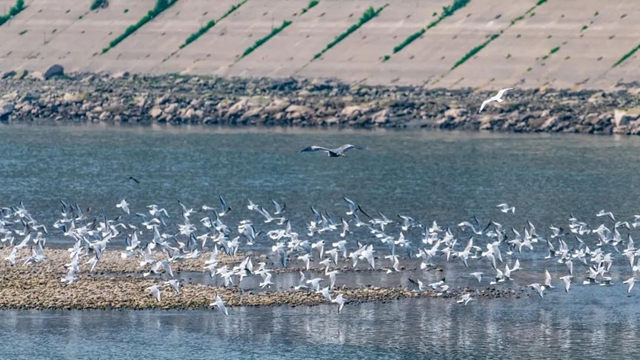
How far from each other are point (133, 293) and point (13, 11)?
109139 mm

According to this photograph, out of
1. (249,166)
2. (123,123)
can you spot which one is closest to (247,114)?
(123,123)

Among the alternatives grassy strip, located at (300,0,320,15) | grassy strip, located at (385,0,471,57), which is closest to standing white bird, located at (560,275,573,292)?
grassy strip, located at (385,0,471,57)

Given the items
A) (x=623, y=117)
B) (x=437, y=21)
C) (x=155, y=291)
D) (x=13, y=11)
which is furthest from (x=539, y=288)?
(x=13, y=11)

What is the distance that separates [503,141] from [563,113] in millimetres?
7941

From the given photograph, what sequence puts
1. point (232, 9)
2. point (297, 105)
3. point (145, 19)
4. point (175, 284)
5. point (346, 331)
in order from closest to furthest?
point (346, 331)
point (175, 284)
point (297, 105)
point (232, 9)
point (145, 19)

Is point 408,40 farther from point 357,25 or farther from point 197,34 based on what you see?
point 197,34

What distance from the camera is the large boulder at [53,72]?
5413 inches

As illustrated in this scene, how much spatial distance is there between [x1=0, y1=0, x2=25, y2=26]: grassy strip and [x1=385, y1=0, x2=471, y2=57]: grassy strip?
45019 mm

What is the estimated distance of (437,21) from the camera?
131125 millimetres

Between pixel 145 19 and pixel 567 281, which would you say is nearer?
pixel 567 281

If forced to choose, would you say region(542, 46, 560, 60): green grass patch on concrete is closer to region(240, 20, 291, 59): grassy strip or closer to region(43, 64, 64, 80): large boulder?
region(240, 20, 291, 59): grassy strip

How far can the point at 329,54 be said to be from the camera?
13062 cm

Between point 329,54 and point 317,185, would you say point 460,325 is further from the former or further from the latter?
point 329,54

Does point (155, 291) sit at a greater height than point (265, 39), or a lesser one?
lesser
